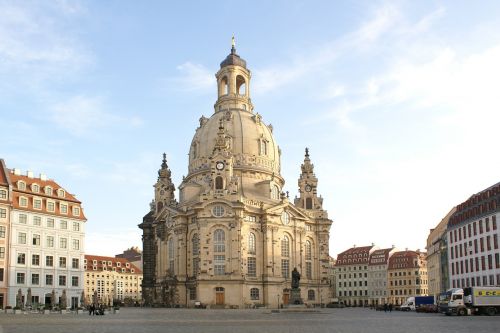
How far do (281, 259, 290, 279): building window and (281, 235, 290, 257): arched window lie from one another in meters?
1.12

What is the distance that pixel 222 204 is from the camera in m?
107

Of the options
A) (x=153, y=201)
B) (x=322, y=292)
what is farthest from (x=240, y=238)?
(x=153, y=201)

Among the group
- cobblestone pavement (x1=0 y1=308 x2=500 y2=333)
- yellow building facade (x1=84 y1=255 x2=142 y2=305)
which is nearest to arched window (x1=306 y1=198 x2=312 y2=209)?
yellow building facade (x1=84 y1=255 x2=142 y2=305)

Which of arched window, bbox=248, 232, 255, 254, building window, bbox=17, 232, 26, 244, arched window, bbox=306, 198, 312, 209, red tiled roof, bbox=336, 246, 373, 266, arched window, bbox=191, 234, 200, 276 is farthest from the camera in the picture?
red tiled roof, bbox=336, 246, 373, 266

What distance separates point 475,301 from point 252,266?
52.9m

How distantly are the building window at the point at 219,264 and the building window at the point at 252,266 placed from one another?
203 inches

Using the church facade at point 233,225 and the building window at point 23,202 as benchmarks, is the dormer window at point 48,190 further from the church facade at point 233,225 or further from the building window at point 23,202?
the church facade at point 233,225

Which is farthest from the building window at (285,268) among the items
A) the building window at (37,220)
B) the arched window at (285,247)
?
the building window at (37,220)

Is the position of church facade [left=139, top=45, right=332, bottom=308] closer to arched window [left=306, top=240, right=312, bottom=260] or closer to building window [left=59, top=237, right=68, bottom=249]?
arched window [left=306, top=240, right=312, bottom=260]

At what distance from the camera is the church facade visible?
348 ft

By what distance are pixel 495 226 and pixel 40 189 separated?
6429 centimetres

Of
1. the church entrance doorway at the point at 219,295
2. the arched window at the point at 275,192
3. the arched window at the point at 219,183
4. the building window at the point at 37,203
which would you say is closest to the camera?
the building window at the point at 37,203

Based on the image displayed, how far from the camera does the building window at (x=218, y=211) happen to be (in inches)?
4227

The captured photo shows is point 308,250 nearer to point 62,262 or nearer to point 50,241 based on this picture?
point 62,262
